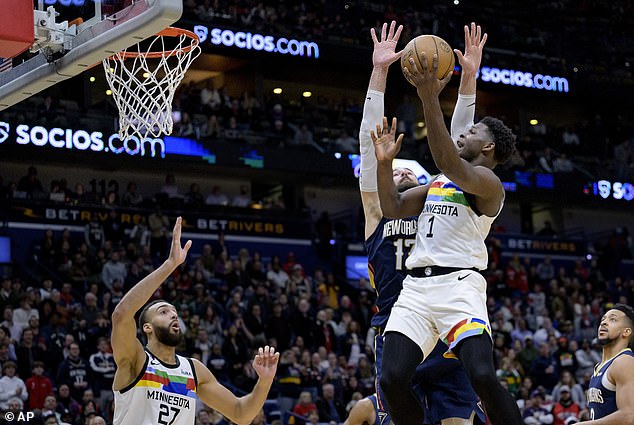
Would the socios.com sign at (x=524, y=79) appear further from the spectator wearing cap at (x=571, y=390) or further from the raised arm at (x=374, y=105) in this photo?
the raised arm at (x=374, y=105)

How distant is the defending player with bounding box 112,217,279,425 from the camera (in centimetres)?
636

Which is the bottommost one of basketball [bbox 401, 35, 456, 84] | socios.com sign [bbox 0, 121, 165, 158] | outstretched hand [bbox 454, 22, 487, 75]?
basketball [bbox 401, 35, 456, 84]

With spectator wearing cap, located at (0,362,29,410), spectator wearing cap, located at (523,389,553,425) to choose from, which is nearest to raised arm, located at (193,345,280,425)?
spectator wearing cap, located at (0,362,29,410)

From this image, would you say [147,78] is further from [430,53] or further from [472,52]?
[430,53]

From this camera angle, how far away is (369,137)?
6645 millimetres

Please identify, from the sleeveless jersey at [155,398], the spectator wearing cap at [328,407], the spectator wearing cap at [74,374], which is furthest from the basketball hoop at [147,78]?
the spectator wearing cap at [328,407]

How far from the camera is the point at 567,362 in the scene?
61.8ft

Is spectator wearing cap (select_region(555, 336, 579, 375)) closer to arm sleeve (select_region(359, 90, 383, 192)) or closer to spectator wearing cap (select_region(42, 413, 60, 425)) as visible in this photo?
spectator wearing cap (select_region(42, 413, 60, 425))

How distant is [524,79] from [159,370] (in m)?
22.3

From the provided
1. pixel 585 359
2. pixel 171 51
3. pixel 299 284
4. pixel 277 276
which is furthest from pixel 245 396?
pixel 585 359

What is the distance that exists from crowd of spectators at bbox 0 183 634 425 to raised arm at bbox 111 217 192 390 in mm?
6333

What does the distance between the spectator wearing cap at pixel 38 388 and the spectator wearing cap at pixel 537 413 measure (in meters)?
Answer: 7.24

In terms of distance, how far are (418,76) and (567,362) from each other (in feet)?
46.8

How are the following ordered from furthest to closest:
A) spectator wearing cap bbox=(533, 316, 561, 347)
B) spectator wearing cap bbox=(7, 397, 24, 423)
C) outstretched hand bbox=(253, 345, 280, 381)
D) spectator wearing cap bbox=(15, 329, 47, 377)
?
spectator wearing cap bbox=(533, 316, 561, 347) → spectator wearing cap bbox=(15, 329, 47, 377) → spectator wearing cap bbox=(7, 397, 24, 423) → outstretched hand bbox=(253, 345, 280, 381)
